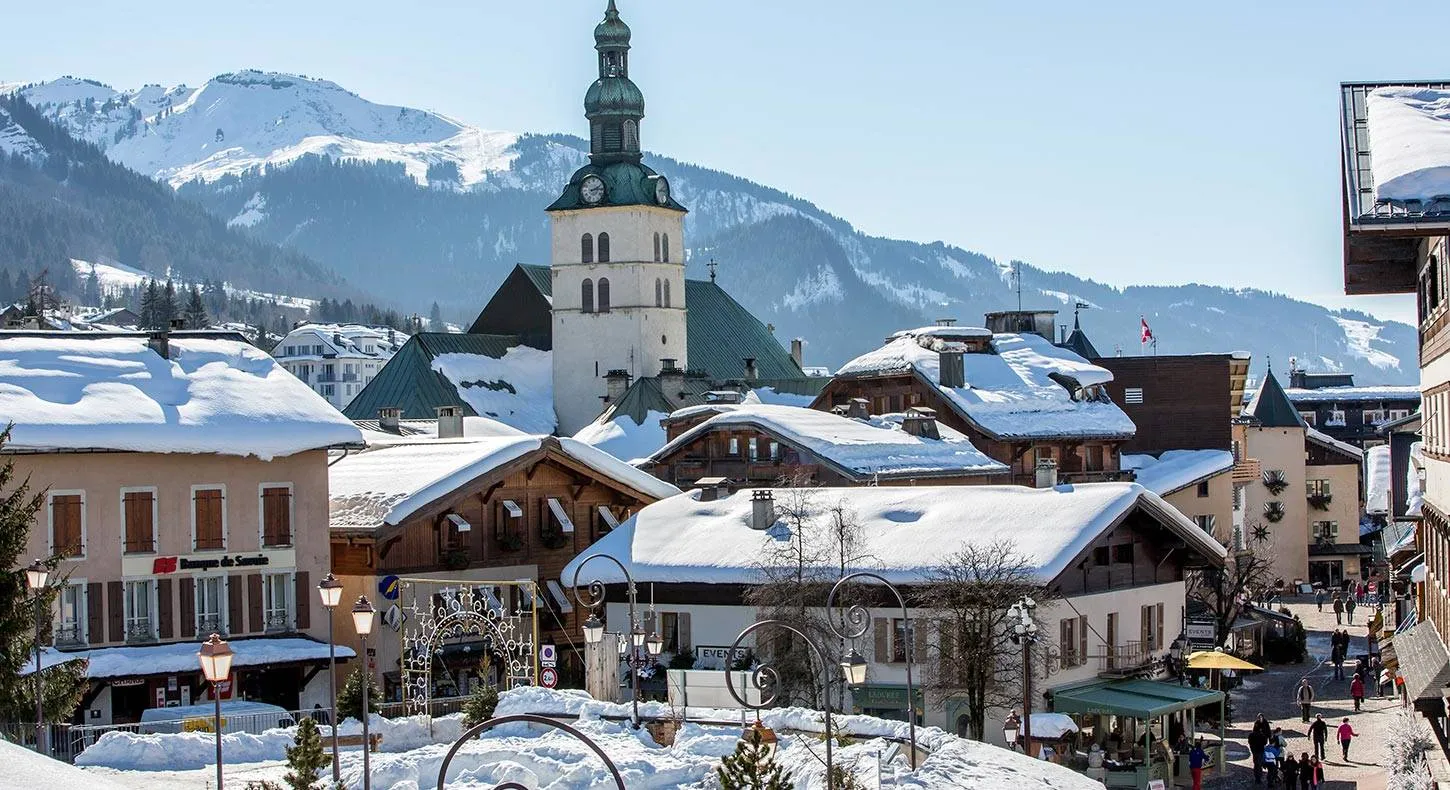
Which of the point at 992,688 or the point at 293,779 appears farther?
the point at 992,688

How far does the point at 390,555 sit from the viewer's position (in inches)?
1944

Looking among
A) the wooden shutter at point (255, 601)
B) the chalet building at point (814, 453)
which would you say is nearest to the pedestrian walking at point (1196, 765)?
the wooden shutter at point (255, 601)

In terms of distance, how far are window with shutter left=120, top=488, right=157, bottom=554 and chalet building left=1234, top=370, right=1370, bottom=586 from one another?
6394 cm

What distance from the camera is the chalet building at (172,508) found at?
44.4 m

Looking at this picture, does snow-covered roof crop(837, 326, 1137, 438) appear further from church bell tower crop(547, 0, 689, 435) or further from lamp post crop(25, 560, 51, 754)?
lamp post crop(25, 560, 51, 754)

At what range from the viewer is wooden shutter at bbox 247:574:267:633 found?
47438 mm

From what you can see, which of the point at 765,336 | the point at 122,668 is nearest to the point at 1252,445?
the point at 765,336

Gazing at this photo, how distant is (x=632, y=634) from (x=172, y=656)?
475 inches

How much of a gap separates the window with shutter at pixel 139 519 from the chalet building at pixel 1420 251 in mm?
23847

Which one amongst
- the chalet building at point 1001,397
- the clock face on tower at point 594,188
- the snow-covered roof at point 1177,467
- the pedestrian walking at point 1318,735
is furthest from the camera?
the clock face on tower at point 594,188

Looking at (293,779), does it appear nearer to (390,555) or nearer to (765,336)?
(390,555)

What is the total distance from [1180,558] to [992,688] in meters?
9.36

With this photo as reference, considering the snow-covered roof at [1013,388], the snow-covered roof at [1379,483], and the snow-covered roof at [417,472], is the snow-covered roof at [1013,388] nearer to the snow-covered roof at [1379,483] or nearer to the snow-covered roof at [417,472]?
the snow-covered roof at [1379,483]

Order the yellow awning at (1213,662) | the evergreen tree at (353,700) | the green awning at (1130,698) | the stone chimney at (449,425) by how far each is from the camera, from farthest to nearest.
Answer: the stone chimney at (449,425) < the yellow awning at (1213,662) < the green awning at (1130,698) < the evergreen tree at (353,700)
